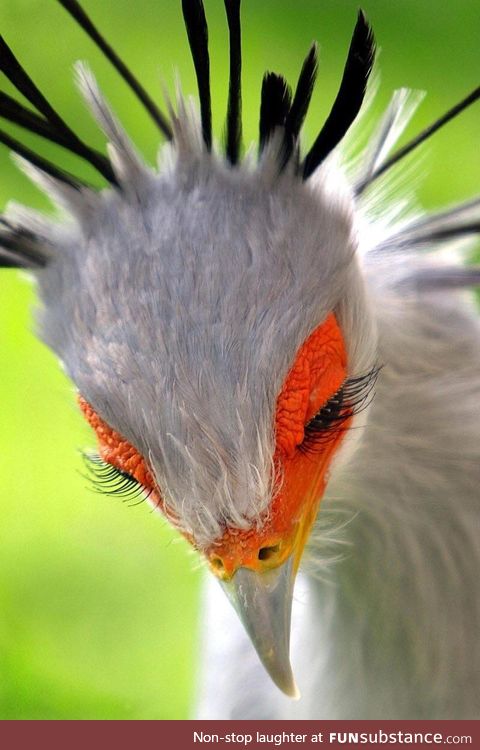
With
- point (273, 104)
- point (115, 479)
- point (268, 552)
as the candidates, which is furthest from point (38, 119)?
point (268, 552)

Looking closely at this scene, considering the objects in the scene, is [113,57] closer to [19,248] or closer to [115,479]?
[19,248]

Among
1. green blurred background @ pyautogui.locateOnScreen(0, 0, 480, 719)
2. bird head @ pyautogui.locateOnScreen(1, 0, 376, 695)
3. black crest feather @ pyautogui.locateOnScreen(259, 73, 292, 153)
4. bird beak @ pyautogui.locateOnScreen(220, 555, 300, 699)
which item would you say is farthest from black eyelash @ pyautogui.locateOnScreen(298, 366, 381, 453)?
green blurred background @ pyautogui.locateOnScreen(0, 0, 480, 719)

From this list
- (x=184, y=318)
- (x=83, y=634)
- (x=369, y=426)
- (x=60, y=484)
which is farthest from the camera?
(x=60, y=484)

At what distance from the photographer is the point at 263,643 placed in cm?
86

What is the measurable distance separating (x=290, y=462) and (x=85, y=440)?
98 centimetres

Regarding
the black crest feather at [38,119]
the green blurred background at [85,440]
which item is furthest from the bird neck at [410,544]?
the green blurred background at [85,440]

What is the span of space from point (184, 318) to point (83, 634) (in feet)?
3.97

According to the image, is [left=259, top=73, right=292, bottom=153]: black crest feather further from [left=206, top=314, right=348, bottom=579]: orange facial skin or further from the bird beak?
the bird beak

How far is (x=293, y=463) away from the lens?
0.87 m

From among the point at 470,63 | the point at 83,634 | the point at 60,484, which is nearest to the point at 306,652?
the point at 83,634

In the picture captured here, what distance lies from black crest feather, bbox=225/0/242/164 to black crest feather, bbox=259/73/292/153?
2 cm

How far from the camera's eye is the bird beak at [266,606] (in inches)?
33.6

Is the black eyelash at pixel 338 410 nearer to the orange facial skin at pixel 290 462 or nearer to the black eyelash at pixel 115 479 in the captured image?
the orange facial skin at pixel 290 462

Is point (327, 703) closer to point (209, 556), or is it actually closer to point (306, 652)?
point (306, 652)
